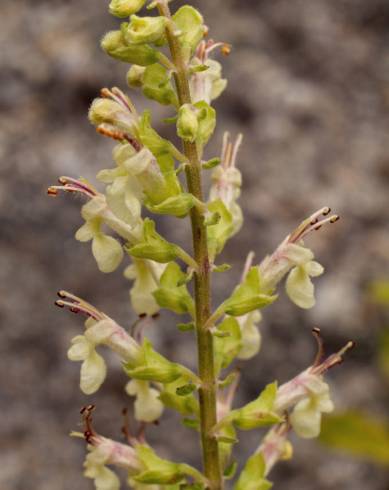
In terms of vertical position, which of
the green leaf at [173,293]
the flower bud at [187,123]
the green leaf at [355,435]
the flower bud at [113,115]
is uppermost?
the flower bud at [187,123]

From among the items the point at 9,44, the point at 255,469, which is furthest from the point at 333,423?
the point at 9,44

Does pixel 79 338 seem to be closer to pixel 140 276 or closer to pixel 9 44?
pixel 140 276

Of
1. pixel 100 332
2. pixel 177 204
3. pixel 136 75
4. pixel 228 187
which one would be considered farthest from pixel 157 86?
pixel 100 332

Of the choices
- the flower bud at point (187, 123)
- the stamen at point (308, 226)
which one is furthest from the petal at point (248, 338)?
the flower bud at point (187, 123)

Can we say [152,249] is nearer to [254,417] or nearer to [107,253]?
[107,253]

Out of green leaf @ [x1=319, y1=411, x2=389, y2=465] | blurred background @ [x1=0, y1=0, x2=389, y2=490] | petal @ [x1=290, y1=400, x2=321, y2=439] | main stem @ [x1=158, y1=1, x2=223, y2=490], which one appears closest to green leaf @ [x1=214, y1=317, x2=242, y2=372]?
main stem @ [x1=158, y1=1, x2=223, y2=490]

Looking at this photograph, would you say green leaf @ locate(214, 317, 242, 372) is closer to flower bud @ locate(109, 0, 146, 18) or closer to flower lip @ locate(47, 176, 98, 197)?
flower lip @ locate(47, 176, 98, 197)

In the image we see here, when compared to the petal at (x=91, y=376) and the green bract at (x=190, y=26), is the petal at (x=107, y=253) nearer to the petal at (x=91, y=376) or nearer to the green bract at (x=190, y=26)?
the petal at (x=91, y=376)
